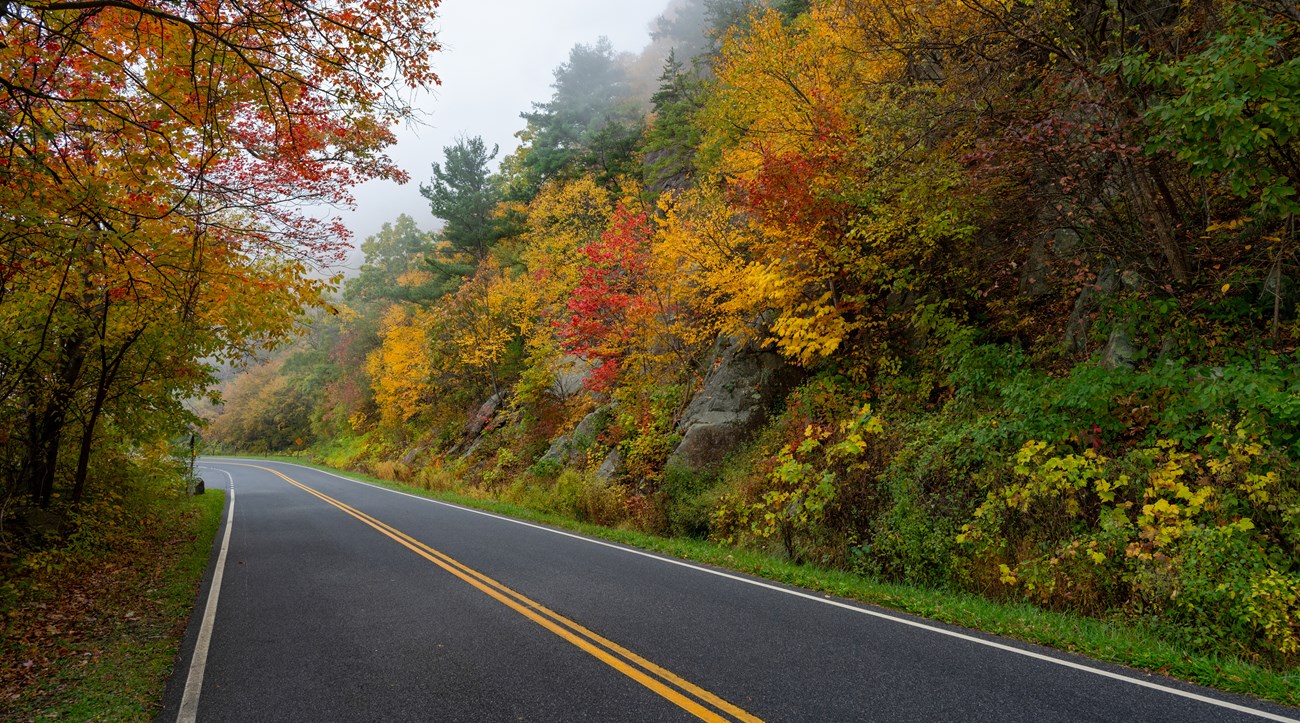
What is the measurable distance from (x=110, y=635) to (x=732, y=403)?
1045 cm

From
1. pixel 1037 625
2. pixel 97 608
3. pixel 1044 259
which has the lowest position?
pixel 97 608

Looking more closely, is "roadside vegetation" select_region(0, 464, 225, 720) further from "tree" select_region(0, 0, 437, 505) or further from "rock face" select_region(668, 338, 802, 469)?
"rock face" select_region(668, 338, 802, 469)

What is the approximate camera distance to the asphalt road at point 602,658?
3795 millimetres

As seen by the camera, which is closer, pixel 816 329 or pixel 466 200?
pixel 816 329

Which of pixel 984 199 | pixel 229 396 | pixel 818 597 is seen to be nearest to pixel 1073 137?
pixel 984 199

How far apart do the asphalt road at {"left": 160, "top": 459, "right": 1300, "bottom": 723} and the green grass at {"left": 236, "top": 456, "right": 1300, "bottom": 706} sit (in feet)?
0.74

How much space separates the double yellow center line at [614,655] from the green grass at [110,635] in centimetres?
301

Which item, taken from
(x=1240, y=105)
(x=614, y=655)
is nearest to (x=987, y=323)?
(x=1240, y=105)

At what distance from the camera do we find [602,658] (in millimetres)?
4648

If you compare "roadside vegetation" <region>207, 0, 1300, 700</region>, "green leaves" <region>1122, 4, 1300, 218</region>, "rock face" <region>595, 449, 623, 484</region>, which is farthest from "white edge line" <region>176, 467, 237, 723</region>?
"green leaves" <region>1122, 4, 1300, 218</region>

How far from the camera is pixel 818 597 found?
21.1ft

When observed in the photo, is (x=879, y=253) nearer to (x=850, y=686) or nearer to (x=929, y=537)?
(x=929, y=537)

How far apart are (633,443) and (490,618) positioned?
8446mm

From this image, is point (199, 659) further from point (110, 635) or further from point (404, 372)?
point (404, 372)
